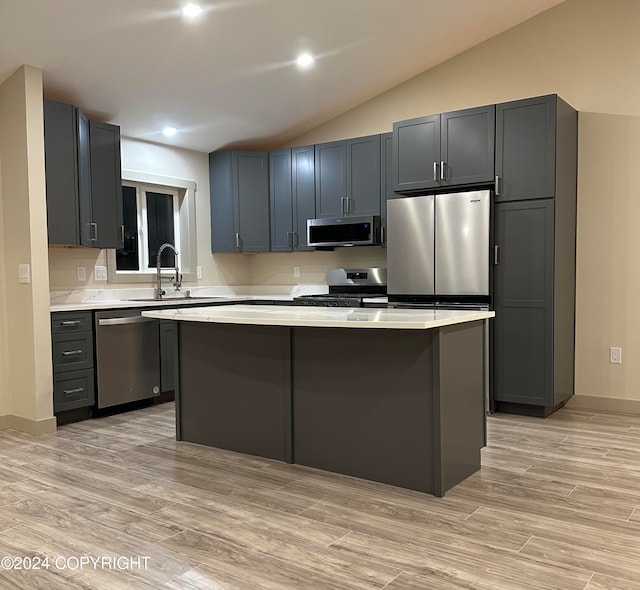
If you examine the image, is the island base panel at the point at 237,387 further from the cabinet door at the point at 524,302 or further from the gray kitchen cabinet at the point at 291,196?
the gray kitchen cabinet at the point at 291,196

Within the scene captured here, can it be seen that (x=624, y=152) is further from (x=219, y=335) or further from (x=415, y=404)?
(x=219, y=335)

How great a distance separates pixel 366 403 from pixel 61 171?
9.26 feet

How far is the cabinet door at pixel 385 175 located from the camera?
514cm

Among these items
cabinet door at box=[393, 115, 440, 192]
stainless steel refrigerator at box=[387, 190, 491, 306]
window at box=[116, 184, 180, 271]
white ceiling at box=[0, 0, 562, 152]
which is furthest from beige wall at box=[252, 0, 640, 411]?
window at box=[116, 184, 180, 271]

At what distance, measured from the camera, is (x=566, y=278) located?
14.5 ft

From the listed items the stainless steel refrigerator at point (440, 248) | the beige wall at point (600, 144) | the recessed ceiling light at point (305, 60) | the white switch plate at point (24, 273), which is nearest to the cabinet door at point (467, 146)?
the stainless steel refrigerator at point (440, 248)

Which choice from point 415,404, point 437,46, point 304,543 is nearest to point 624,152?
point 437,46

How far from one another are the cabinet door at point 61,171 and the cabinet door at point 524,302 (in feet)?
10.3

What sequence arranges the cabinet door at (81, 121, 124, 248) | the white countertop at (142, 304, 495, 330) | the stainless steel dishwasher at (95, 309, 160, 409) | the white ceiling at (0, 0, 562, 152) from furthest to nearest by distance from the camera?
the cabinet door at (81, 121, 124, 248)
the stainless steel dishwasher at (95, 309, 160, 409)
the white ceiling at (0, 0, 562, 152)
the white countertop at (142, 304, 495, 330)

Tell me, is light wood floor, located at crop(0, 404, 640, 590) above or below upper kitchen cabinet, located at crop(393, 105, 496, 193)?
below

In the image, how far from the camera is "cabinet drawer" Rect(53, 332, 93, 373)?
4176 mm

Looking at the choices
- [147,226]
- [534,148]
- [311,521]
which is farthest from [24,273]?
[534,148]

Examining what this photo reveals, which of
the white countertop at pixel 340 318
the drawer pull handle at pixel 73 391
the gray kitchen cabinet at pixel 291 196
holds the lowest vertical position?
the drawer pull handle at pixel 73 391

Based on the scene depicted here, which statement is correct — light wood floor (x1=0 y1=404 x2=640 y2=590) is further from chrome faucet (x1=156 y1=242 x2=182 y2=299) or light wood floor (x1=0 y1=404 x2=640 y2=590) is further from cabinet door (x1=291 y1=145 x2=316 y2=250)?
cabinet door (x1=291 y1=145 x2=316 y2=250)
